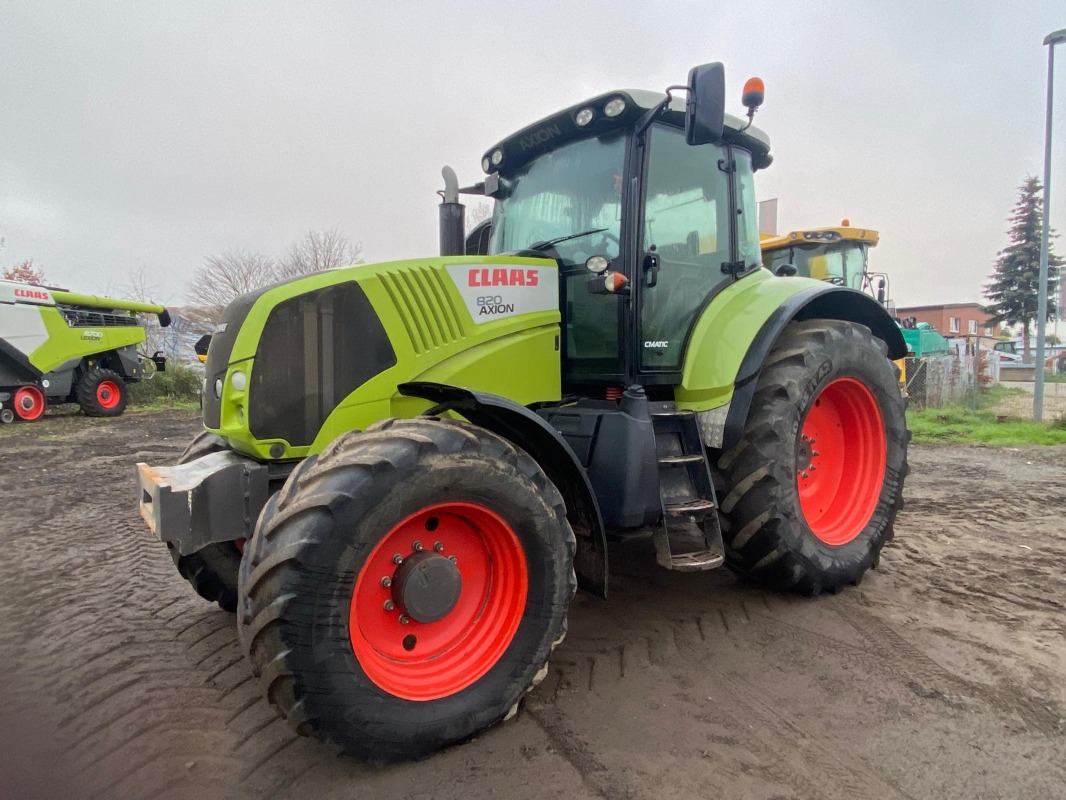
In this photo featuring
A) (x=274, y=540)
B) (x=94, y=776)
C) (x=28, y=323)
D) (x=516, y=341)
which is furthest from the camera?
(x=28, y=323)

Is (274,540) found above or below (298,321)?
below

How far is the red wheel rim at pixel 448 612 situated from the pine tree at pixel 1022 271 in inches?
1646

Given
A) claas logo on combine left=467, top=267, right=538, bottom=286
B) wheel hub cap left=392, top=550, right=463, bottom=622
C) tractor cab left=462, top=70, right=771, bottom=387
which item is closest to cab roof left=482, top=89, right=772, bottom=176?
tractor cab left=462, top=70, right=771, bottom=387

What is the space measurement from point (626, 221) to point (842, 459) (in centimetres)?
205

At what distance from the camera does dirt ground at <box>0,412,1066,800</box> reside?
2.12 metres

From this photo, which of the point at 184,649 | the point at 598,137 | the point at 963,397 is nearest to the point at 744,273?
the point at 598,137

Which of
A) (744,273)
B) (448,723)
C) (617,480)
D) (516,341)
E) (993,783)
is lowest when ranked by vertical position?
(993,783)

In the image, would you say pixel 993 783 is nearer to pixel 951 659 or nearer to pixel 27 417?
pixel 951 659

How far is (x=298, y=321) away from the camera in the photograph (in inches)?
103

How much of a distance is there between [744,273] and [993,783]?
101 inches

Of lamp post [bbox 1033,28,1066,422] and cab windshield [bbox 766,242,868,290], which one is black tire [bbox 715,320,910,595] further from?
lamp post [bbox 1033,28,1066,422]

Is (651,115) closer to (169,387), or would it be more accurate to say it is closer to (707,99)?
(707,99)

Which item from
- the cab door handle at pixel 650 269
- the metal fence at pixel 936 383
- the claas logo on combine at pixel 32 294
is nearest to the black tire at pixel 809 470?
the cab door handle at pixel 650 269

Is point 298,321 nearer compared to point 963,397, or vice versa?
point 298,321
